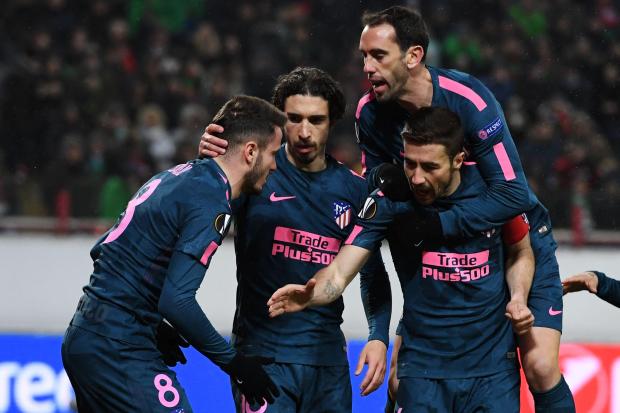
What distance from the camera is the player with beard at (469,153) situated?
429 centimetres

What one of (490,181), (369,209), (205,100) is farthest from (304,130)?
(205,100)

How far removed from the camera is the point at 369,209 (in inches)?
172

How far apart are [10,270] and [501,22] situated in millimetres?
4758

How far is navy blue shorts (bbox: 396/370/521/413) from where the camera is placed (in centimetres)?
425

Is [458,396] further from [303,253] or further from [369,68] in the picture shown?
[369,68]

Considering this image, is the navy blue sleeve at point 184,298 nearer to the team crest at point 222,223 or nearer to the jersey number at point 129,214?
the team crest at point 222,223

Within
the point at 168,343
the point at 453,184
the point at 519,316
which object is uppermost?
the point at 453,184

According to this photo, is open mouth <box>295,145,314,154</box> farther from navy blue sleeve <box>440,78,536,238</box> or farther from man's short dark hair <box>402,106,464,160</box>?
navy blue sleeve <box>440,78,536,238</box>

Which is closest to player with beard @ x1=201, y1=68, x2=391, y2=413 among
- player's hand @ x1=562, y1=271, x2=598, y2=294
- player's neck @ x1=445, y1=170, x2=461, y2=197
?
player's neck @ x1=445, y1=170, x2=461, y2=197

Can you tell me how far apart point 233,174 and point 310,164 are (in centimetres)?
64

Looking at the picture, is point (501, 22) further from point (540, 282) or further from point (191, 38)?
point (540, 282)

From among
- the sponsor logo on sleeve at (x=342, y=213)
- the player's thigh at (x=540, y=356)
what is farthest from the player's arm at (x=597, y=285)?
the sponsor logo on sleeve at (x=342, y=213)

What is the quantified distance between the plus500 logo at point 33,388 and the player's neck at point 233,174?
2935mm

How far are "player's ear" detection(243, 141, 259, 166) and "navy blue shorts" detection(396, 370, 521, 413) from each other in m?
1.06
